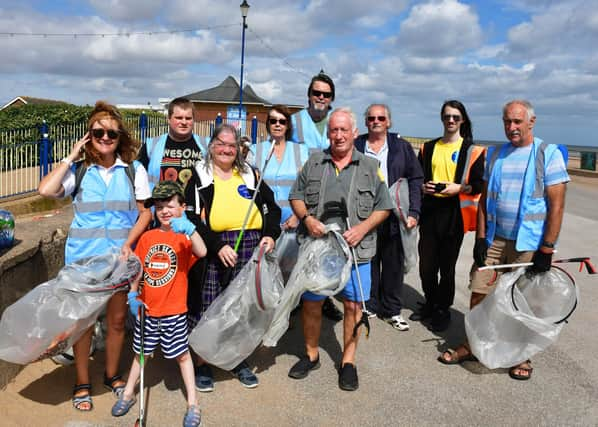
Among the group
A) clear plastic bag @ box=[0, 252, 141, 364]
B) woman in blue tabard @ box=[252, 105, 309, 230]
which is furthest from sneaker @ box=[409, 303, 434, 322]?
clear plastic bag @ box=[0, 252, 141, 364]

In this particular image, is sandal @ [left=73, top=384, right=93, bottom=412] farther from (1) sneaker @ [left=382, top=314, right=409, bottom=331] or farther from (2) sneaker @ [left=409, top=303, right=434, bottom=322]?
(2) sneaker @ [left=409, top=303, right=434, bottom=322]

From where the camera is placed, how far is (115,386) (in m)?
3.19

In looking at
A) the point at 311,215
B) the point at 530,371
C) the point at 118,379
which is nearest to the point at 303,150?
the point at 311,215

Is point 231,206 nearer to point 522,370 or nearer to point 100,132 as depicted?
point 100,132

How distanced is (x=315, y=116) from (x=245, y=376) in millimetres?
2202

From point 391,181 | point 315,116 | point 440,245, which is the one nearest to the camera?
point 391,181

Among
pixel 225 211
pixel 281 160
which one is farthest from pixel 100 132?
pixel 281 160

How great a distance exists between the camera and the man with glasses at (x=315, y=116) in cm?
411

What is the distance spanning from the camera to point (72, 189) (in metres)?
2.94

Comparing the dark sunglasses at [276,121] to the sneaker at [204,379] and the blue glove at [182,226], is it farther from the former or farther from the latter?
the sneaker at [204,379]

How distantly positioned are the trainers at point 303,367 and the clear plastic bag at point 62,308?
4.56 feet

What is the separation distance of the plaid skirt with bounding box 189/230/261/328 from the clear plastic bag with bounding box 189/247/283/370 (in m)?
0.11

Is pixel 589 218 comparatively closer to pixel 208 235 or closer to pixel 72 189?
pixel 208 235

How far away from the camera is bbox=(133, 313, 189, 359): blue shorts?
2.93 m
